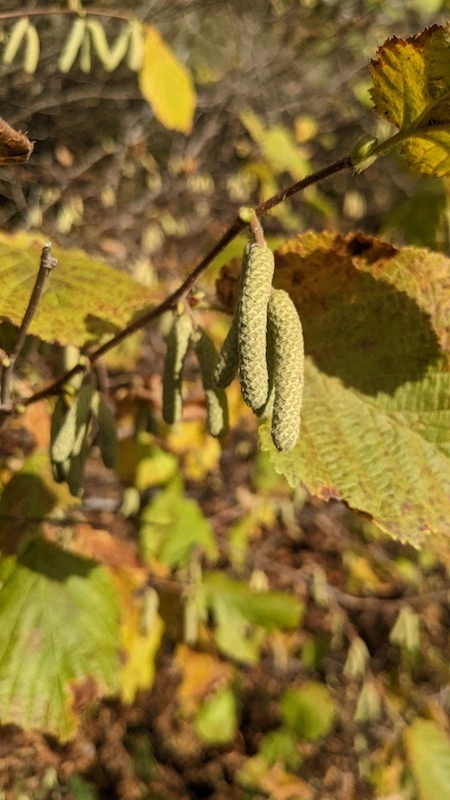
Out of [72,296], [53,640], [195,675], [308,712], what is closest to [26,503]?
[53,640]

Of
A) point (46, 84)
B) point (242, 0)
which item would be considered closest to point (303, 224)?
point (242, 0)

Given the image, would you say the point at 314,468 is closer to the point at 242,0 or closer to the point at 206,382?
the point at 206,382

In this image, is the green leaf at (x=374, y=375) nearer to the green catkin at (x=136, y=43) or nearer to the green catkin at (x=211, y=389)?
the green catkin at (x=211, y=389)

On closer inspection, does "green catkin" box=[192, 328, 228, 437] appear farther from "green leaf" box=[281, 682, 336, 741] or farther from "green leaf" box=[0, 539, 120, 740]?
"green leaf" box=[281, 682, 336, 741]

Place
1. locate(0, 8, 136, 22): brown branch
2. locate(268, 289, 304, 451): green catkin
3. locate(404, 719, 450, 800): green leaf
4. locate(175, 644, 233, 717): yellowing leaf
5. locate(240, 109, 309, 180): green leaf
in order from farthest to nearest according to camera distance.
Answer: locate(240, 109, 309, 180): green leaf → locate(404, 719, 450, 800): green leaf → locate(175, 644, 233, 717): yellowing leaf → locate(0, 8, 136, 22): brown branch → locate(268, 289, 304, 451): green catkin

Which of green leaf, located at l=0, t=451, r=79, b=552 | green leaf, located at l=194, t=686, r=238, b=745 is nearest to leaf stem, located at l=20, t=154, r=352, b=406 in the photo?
green leaf, located at l=0, t=451, r=79, b=552

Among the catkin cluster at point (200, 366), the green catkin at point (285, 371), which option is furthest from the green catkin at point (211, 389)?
the green catkin at point (285, 371)
